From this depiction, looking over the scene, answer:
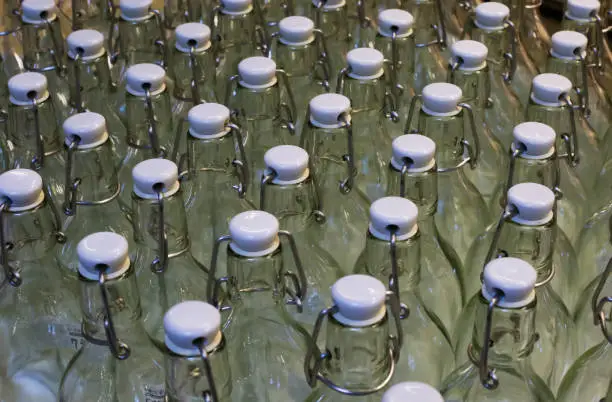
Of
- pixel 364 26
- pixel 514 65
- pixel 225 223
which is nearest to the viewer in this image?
pixel 225 223

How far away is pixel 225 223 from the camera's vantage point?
77cm

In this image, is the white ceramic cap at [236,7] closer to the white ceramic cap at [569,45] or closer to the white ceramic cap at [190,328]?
the white ceramic cap at [569,45]

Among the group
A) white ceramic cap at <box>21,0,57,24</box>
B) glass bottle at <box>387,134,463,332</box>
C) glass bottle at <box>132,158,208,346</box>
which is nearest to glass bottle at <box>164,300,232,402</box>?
glass bottle at <box>132,158,208,346</box>

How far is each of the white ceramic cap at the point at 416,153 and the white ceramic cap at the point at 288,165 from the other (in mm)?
80

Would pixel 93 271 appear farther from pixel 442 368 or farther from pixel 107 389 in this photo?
pixel 442 368

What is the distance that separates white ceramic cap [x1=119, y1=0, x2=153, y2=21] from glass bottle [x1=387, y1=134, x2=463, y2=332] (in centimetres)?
39

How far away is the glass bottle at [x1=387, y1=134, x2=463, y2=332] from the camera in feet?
2.26

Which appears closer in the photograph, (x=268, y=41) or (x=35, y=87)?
(x=35, y=87)

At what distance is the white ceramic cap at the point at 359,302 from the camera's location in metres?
0.51

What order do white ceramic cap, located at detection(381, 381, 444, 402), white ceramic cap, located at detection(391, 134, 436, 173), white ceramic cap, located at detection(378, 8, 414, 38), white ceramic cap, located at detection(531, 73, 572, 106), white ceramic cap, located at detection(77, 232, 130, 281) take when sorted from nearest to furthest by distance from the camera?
white ceramic cap, located at detection(381, 381, 444, 402)
white ceramic cap, located at detection(77, 232, 130, 281)
white ceramic cap, located at detection(391, 134, 436, 173)
white ceramic cap, located at detection(531, 73, 572, 106)
white ceramic cap, located at detection(378, 8, 414, 38)

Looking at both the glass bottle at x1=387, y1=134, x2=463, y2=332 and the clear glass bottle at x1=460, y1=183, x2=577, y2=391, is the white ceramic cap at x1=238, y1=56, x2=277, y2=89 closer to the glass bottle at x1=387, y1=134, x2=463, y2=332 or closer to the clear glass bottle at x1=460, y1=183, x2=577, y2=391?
the glass bottle at x1=387, y1=134, x2=463, y2=332

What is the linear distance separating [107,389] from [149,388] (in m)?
0.03

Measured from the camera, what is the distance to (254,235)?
1.91ft

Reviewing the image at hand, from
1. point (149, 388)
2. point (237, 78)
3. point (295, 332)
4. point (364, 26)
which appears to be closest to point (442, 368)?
point (295, 332)
